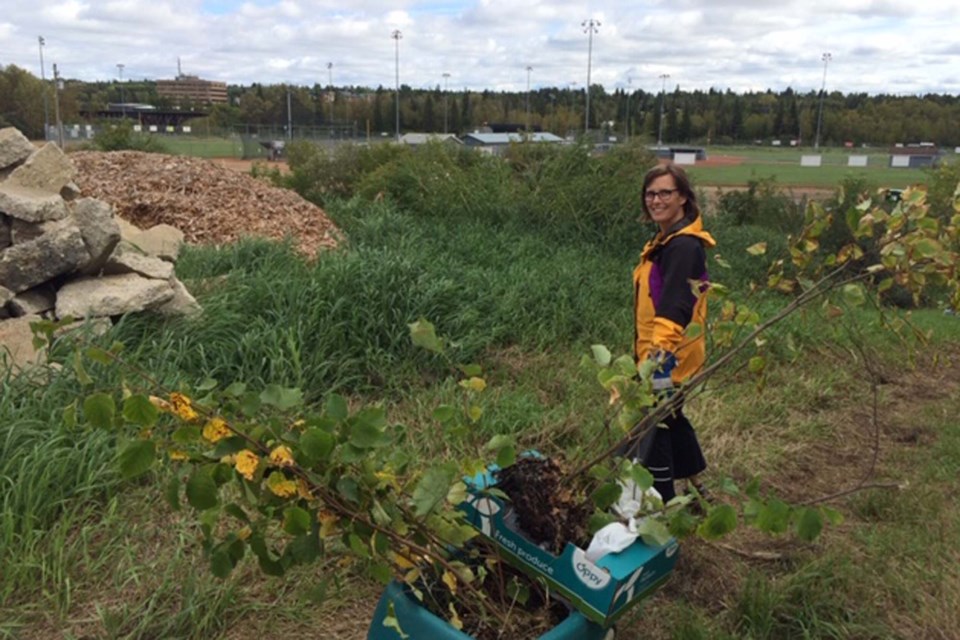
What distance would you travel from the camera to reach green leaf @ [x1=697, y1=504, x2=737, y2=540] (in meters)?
1.80

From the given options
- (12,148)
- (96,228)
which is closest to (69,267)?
(96,228)

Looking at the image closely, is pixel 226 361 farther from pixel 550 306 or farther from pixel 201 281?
pixel 550 306

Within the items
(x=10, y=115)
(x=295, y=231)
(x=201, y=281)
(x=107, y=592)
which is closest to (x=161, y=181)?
(x=295, y=231)

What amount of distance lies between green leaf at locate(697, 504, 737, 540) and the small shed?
2303 inches

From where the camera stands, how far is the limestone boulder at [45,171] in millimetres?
5629

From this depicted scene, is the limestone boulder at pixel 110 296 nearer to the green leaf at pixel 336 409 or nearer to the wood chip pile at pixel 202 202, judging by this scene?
the wood chip pile at pixel 202 202

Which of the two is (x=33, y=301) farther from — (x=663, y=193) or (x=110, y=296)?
(x=663, y=193)

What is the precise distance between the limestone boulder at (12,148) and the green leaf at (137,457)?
210 inches

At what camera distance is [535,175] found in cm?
1033

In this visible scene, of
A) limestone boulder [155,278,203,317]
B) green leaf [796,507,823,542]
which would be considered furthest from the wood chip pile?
green leaf [796,507,823,542]

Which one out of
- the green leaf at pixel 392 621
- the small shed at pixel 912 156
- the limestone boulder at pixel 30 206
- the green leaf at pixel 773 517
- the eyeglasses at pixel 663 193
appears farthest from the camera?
the small shed at pixel 912 156

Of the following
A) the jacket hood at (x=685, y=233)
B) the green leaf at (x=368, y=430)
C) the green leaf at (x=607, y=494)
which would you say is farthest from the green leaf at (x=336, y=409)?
the jacket hood at (x=685, y=233)

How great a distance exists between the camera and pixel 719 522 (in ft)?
5.94

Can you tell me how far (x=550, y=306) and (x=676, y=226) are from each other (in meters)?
3.17
